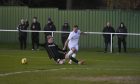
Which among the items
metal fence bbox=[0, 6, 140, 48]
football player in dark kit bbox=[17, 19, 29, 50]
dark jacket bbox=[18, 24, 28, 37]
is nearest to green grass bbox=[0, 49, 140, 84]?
football player in dark kit bbox=[17, 19, 29, 50]

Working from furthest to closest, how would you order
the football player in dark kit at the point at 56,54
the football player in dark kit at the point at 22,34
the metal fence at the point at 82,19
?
1. the metal fence at the point at 82,19
2. the football player in dark kit at the point at 22,34
3. the football player in dark kit at the point at 56,54

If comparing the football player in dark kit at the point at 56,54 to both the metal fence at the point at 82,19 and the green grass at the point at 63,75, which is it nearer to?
the green grass at the point at 63,75

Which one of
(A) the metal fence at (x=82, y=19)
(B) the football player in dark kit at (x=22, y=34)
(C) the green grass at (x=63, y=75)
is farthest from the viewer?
(A) the metal fence at (x=82, y=19)

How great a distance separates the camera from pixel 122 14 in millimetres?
40312

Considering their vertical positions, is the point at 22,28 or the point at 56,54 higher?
the point at 22,28

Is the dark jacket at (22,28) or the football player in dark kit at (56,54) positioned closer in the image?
the football player in dark kit at (56,54)

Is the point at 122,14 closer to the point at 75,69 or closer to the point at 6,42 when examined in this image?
the point at 6,42

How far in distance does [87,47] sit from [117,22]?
2844 millimetres

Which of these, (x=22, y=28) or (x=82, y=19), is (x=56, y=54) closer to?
(x=22, y=28)

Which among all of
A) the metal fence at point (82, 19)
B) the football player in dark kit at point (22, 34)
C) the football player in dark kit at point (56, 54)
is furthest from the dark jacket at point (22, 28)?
the football player in dark kit at point (56, 54)

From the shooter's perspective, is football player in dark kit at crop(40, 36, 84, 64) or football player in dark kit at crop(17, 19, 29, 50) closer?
football player in dark kit at crop(40, 36, 84, 64)

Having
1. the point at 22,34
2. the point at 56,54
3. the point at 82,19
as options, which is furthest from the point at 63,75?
the point at 82,19

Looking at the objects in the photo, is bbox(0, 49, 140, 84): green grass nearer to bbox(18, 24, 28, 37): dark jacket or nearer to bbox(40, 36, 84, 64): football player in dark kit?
bbox(40, 36, 84, 64): football player in dark kit

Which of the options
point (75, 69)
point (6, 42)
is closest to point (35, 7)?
point (6, 42)
